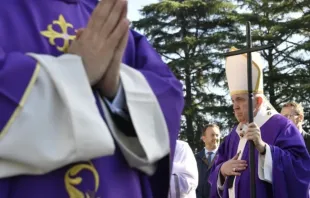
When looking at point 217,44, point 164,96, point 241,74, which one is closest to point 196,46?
point 217,44

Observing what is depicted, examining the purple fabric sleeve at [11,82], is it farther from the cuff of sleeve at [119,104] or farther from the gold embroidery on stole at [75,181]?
the cuff of sleeve at [119,104]

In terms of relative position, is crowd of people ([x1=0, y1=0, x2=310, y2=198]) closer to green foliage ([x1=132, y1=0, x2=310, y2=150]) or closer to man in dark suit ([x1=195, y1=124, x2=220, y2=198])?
A: man in dark suit ([x1=195, y1=124, x2=220, y2=198])

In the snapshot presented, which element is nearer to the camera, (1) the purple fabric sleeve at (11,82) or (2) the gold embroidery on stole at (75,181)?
(1) the purple fabric sleeve at (11,82)

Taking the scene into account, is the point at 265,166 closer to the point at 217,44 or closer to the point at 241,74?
the point at 241,74

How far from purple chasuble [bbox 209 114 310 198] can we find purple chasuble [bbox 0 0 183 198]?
11.0 ft

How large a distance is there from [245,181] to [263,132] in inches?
20.2

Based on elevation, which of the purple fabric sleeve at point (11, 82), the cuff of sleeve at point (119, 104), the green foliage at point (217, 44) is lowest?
the green foliage at point (217, 44)

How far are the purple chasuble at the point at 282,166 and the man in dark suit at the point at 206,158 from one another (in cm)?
313

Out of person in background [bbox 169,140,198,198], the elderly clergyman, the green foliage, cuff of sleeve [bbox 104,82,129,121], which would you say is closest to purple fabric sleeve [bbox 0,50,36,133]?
cuff of sleeve [bbox 104,82,129,121]

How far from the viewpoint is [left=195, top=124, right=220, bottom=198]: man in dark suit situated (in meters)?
8.81

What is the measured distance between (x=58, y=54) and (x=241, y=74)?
157 inches

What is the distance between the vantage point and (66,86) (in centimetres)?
166

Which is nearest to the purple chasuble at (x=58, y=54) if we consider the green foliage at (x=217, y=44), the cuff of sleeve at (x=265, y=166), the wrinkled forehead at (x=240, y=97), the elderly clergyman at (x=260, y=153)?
the elderly clergyman at (x=260, y=153)

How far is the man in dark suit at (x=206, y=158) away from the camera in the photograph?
8812 mm
